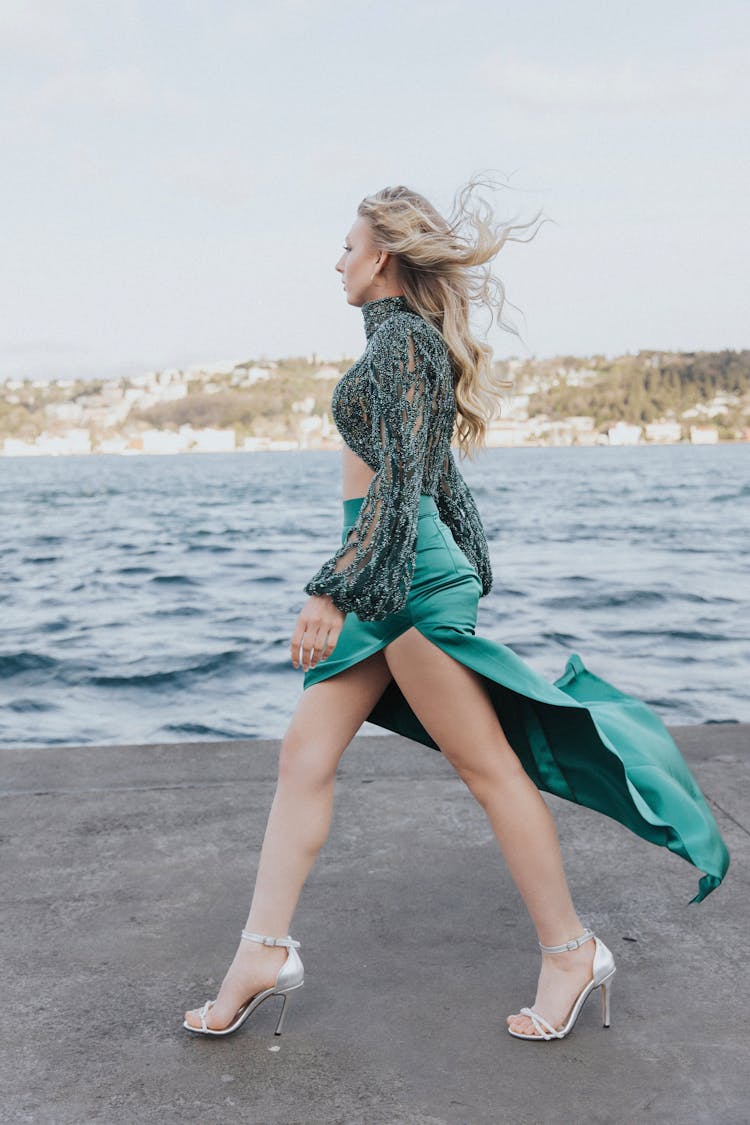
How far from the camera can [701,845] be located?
7.67 ft

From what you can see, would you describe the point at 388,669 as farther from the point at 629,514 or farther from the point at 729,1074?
the point at 629,514

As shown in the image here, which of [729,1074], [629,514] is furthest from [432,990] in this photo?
[629,514]

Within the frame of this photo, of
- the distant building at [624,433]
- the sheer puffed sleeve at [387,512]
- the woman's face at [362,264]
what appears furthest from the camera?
the distant building at [624,433]

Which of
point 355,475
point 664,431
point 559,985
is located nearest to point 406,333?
point 355,475

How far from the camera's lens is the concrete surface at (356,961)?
7.28 feet

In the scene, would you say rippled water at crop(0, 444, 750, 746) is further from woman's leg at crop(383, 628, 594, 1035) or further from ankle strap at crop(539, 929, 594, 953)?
ankle strap at crop(539, 929, 594, 953)

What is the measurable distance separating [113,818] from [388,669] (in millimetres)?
1615

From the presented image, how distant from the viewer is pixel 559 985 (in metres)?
2.49

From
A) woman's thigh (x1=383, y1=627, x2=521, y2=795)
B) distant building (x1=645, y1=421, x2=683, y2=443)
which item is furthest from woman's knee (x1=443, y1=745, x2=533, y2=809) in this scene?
distant building (x1=645, y1=421, x2=683, y2=443)

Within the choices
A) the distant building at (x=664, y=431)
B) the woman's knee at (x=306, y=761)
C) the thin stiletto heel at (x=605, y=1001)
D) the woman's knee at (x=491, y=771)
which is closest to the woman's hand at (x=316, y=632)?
the woman's knee at (x=306, y=761)

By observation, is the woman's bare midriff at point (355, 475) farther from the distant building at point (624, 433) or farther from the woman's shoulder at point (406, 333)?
the distant building at point (624, 433)

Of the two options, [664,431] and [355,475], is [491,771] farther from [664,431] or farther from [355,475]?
[664,431]

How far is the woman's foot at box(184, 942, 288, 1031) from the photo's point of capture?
96.4 inches

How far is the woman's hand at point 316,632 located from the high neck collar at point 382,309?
65 cm
